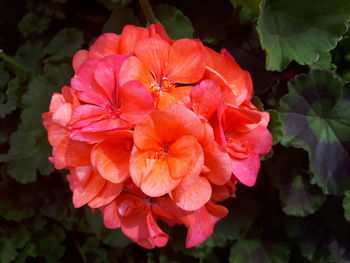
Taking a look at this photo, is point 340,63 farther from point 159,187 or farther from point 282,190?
point 159,187

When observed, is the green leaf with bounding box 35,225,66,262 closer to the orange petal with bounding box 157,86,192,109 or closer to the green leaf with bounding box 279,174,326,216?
the green leaf with bounding box 279,174,326,216

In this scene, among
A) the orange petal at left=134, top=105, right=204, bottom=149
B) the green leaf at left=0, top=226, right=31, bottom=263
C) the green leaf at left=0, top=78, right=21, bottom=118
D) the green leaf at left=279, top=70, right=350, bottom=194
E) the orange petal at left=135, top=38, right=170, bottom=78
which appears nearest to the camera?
the orange petal at left=134, top=105, right=204, bottom=149

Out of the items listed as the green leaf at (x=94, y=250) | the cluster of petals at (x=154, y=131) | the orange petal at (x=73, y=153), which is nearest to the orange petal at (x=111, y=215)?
the cluster of petals at (x=154, y=131)

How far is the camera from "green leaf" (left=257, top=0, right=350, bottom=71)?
109 cm

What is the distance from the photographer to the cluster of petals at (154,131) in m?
0.80

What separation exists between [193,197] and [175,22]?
63 cm

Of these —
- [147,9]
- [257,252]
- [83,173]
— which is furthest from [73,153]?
[257,252]

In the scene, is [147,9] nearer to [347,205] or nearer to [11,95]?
[11,95]

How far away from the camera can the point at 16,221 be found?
175 centimetres

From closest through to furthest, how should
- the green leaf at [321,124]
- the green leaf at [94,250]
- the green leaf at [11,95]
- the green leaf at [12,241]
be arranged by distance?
the green leaf at [321,124] → the green leaf at [11,95] → the green leaf at [12,241] → the green leaf at [94,250]

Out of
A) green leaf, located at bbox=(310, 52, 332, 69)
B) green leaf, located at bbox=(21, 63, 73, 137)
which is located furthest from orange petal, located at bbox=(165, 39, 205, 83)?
green leaf, located at bbox=(21, 63, 73, 137)

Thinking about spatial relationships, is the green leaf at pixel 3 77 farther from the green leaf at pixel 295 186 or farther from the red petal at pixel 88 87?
the green leaf at pixel 295 186

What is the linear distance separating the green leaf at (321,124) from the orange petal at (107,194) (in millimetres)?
569

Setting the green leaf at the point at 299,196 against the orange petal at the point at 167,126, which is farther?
the green leaf at the point at 299,196
